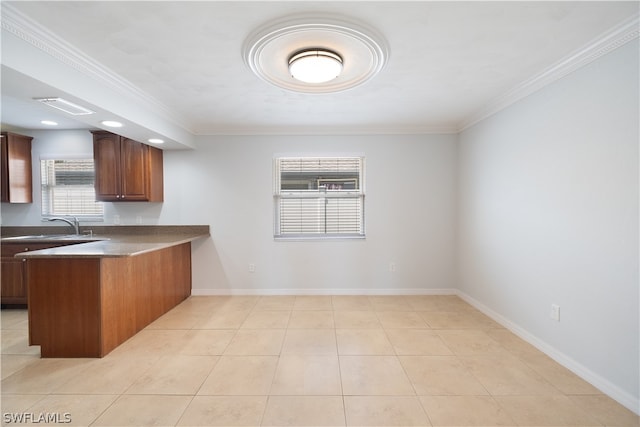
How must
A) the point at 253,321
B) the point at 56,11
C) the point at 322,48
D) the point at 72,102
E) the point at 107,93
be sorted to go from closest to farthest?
1. the point at 56,11
2. the point at 322,48
3. the point at 72,102
4. the point at 107,93
5. the point at 253,321

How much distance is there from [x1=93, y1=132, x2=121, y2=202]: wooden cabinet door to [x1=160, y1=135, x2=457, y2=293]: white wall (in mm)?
592

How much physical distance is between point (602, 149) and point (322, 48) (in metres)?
2.09

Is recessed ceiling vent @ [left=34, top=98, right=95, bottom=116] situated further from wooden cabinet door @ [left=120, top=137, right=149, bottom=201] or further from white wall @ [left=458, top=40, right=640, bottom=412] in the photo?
white wall @ [left=458, top=40, right=640, bottom=412]

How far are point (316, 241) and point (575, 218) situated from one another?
2.85 meters

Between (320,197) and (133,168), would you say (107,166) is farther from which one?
(320,197)

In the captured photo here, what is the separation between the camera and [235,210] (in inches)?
159

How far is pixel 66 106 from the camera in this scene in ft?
7.39

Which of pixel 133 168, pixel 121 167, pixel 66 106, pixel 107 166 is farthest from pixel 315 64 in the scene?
pixel 107 166

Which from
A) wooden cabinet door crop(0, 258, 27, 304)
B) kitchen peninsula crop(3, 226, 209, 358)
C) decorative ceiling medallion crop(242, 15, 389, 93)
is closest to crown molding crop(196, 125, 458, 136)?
decorative ceiling medallion crop(242, 15, 389, 93)

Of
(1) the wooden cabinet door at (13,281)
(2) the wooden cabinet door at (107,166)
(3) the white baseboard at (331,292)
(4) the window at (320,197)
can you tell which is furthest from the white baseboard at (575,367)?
(1) the wooden cabinet door at (13,281)

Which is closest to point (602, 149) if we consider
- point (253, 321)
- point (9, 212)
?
point (253, 321)

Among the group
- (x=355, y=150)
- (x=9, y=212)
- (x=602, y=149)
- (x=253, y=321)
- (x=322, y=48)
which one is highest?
(x=322, y=48)

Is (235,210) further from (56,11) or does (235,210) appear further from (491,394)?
→ (491,394)

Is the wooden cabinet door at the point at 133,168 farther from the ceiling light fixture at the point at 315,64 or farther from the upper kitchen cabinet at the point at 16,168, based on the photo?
the ceiling light fixture at the point at 315,64
